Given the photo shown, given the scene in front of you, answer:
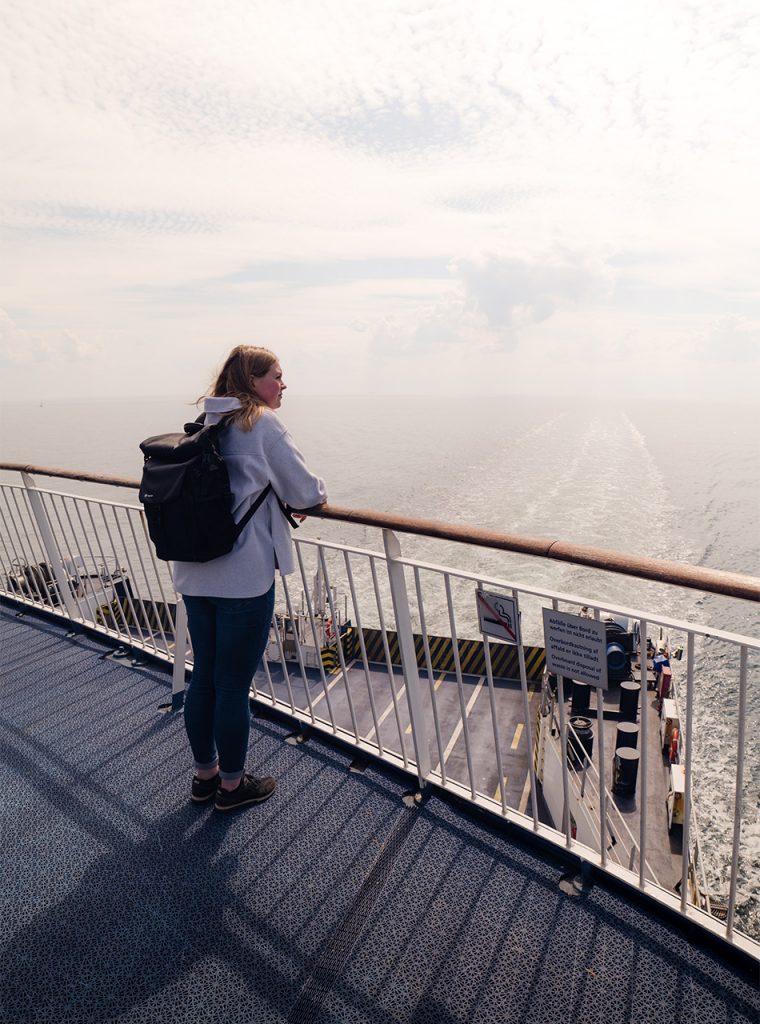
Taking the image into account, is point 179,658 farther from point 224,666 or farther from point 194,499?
point 194,499

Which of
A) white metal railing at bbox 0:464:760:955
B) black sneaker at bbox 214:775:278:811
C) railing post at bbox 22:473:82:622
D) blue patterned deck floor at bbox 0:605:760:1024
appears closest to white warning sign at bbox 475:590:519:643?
white metal railing at bbox 0:464:760:955

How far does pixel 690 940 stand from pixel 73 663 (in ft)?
12.1

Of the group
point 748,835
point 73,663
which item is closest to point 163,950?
point 73,663

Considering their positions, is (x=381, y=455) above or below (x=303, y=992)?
below

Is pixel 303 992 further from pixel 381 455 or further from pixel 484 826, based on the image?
pixel 381 455

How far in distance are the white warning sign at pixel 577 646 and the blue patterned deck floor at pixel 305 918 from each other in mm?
828

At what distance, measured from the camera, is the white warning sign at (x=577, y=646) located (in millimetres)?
1904

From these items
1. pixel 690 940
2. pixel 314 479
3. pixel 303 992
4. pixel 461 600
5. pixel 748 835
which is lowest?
pixel 748 835

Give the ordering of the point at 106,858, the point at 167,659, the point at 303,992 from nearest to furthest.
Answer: the point at 303,992 → the point at 106,858 → the point at 167,659

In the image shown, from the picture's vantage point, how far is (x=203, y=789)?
2.61 metres

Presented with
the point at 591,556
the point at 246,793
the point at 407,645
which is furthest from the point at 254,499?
the point at 246,793

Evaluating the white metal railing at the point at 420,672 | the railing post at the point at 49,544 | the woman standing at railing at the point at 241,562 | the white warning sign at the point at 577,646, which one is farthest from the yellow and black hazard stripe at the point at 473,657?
the white warning sign at the point at 577,646

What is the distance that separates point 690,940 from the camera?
6.42 feet

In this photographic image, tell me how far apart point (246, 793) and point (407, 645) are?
0.95m
